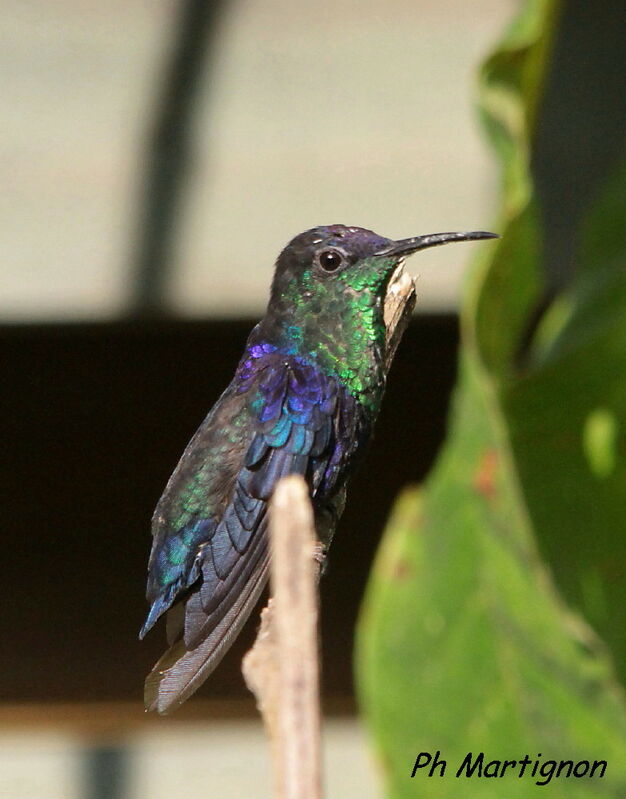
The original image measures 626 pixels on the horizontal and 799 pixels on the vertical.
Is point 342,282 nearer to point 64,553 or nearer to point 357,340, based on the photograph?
point 357,340

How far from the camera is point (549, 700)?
74 centimetres

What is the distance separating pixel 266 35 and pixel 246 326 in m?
0.70

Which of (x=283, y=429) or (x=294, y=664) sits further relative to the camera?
(x=283, y=429)

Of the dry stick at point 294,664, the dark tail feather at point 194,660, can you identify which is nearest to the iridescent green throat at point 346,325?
the dark tail feather at point 194,660

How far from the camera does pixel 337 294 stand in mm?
2021

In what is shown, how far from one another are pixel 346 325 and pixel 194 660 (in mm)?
632

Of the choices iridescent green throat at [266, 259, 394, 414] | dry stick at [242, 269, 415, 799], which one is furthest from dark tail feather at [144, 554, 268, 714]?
dry stick at [242, 269, 415, 799]

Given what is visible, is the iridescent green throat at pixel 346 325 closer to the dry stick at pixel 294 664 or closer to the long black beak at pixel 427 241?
the long black beak at pixel 427 241

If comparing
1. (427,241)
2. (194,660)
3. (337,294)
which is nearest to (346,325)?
(337,294)

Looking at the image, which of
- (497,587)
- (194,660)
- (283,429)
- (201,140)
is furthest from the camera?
(201,140)

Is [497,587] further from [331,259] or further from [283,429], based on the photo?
[331,259]

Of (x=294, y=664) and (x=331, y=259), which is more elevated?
(x=331, y=259)

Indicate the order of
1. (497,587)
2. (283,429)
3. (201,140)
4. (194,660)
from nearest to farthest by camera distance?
1. (497,587)
2. (194,660)
3. (283,429)
4. (201,140)

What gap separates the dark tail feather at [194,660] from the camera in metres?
1.74
